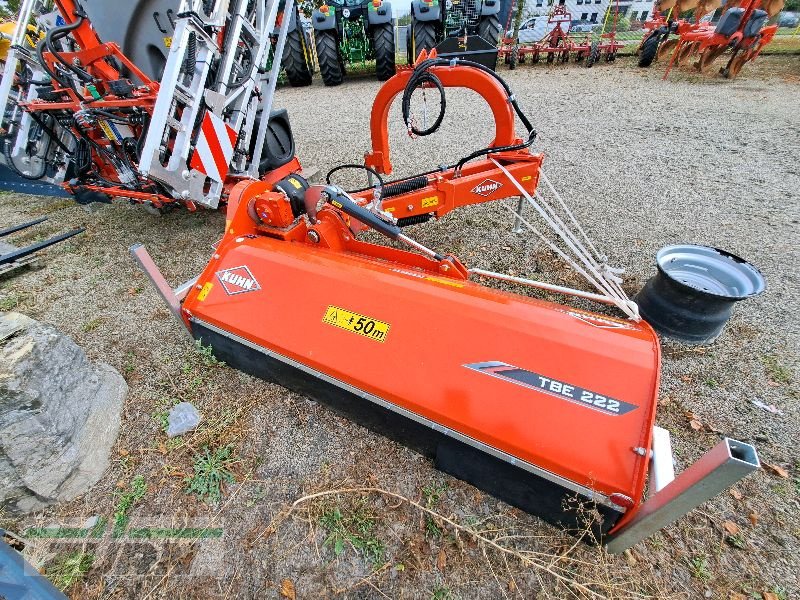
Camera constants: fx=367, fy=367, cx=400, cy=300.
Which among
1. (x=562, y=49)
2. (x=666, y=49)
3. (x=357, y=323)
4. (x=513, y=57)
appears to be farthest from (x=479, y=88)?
(x=666, y=49)

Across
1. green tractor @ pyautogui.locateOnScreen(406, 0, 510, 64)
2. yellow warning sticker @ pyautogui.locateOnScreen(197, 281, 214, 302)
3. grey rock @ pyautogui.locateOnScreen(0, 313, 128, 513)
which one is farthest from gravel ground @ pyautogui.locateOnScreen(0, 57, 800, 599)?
green tractor @ pyautogui.locateOnScreen(406, 0, 510, 64)

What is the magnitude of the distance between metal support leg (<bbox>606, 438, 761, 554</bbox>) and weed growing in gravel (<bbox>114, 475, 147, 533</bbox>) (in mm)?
2407

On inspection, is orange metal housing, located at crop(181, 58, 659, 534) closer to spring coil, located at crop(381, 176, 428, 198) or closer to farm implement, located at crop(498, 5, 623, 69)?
spring coil, located at crop(381, 176, 428, 198)

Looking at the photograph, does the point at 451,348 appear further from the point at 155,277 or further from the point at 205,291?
the point at 155,277

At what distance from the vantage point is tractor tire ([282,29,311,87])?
394 inches

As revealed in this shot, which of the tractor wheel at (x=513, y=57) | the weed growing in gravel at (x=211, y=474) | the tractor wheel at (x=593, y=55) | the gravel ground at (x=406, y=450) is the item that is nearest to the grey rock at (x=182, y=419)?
the gravel ground at (x=406, y=450)

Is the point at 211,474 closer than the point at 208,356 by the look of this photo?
Yes

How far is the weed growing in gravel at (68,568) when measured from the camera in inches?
67.8

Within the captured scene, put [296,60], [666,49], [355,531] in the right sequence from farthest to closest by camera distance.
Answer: [666,49], [296,60], [355,531]

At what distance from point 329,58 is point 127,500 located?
1080 cm

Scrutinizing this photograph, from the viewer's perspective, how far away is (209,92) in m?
3.10

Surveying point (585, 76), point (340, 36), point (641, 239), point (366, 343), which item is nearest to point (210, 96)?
point (366, 343)

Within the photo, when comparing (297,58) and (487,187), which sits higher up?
(487,187)

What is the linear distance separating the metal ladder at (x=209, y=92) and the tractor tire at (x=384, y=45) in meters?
6.42
